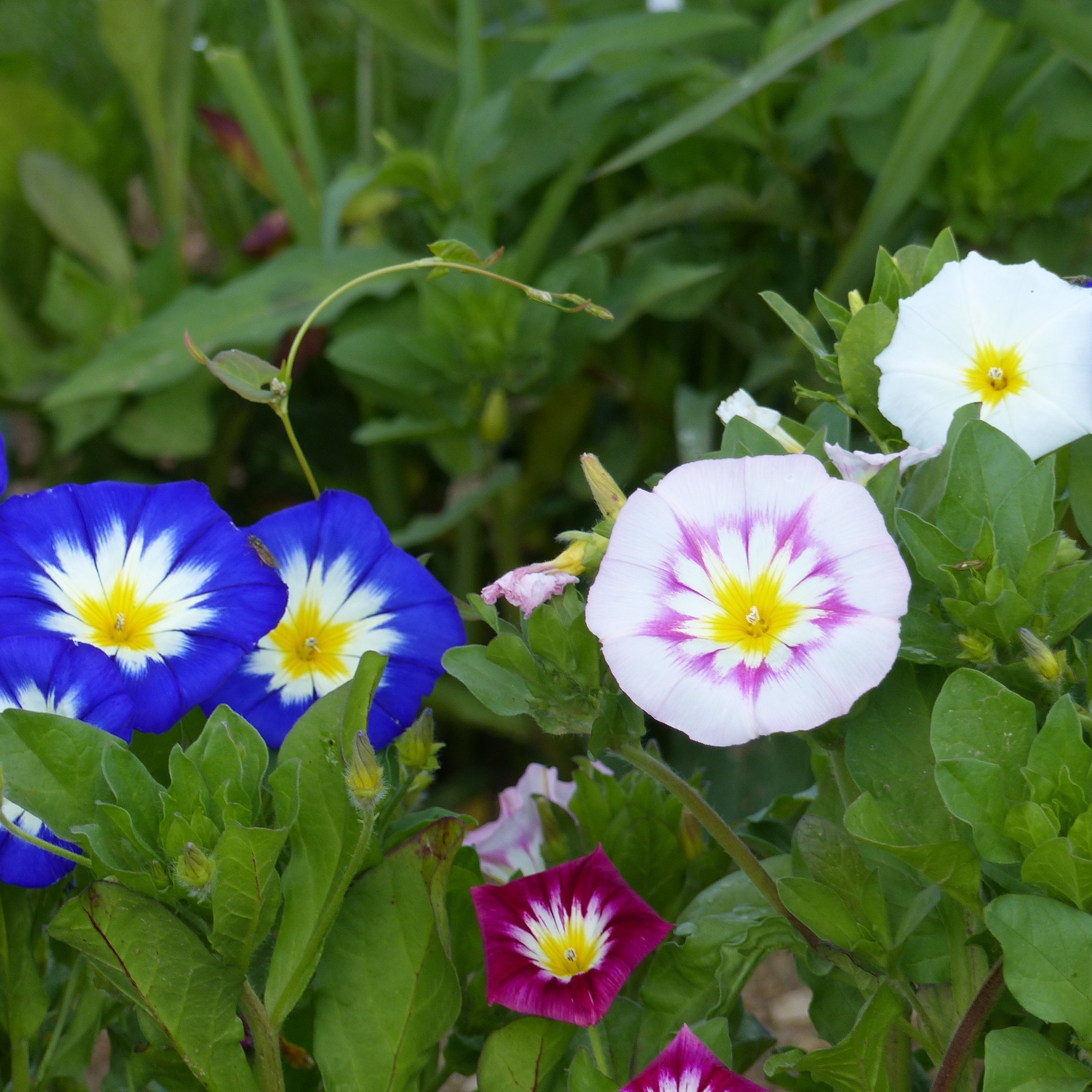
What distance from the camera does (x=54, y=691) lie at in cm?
46

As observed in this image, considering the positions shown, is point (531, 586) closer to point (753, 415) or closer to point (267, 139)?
point (753, 415)

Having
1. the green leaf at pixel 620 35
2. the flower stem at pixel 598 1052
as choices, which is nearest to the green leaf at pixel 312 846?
the flower stem at pixel 598 1052

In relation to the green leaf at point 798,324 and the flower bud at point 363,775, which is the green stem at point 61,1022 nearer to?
the flower bud at point 363,775

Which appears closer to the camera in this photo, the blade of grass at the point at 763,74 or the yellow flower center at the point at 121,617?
the yellow flower center at the point at 121,617

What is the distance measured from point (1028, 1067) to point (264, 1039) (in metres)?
0.24

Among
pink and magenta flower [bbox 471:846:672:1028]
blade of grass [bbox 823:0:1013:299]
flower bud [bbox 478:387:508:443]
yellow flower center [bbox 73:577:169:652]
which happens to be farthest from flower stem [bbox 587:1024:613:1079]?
blade of grass [bbox 823:0:1013:299]

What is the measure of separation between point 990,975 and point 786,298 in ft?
3.00

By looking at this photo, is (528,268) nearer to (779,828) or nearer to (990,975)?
(779,828)

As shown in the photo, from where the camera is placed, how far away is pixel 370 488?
131cm

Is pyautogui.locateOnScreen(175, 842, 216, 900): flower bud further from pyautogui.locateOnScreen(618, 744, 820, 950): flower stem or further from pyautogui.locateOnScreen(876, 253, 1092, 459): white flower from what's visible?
pyautogui.locateOnScreen(876, 253, 1092, 459): white flower

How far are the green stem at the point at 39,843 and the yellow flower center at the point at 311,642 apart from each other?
12 centimetres

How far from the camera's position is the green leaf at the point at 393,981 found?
1.51 ft

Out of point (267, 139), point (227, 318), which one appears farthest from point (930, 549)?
point (267, 139)

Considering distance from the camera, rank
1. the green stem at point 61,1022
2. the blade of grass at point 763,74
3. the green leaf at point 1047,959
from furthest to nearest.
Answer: the blade of grass at point 763,74, the green stem at point 61,1022, the green leaf at point 1047,959
